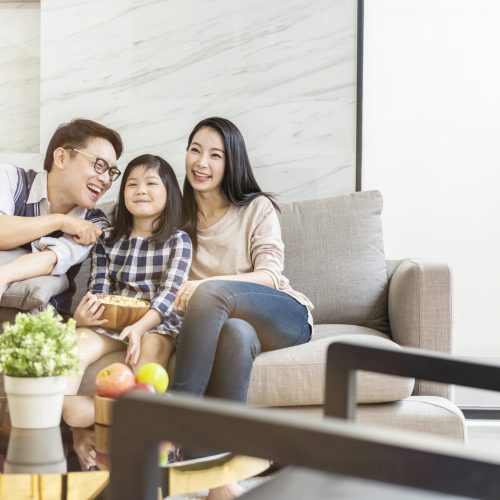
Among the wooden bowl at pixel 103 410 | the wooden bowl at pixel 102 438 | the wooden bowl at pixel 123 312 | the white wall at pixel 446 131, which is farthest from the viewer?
the white wall at pixel 446 131

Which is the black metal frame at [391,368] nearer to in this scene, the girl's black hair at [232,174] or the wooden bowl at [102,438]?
the wooden bowl at [102,438]

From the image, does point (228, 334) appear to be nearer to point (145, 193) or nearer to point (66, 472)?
point (145, 193)

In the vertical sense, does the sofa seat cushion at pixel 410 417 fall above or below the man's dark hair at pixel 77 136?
below

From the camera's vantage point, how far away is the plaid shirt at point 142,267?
8.30 ft

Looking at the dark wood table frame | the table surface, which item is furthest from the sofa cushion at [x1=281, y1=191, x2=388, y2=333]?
the dark wood table frame

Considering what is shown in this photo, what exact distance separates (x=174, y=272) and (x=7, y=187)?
2.10 ft

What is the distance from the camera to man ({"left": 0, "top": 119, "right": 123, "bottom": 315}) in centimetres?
254

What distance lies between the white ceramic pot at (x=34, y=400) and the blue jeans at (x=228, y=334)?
1.95 ft

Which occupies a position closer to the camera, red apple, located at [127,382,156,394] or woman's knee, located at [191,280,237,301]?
red apple, located at [127,382,156,394]

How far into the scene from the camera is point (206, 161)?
2723 mm

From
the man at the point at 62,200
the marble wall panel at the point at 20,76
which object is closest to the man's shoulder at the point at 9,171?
the man at the point at 62,200

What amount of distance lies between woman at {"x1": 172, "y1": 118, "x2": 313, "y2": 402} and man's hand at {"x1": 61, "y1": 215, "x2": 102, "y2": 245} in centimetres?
33

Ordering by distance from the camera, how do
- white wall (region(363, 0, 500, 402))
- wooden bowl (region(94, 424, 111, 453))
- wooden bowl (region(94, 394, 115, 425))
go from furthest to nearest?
white wall (region(363, 0, 500, 402))
wooden bowl (region(94, 394, 115, 425))
wooden bowl (region(94, 424, 111, 453))

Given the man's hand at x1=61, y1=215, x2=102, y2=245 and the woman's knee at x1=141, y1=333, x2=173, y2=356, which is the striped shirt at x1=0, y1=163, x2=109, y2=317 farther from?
the woman's knee at x1=141, y1=333, x2=173, y2=356
